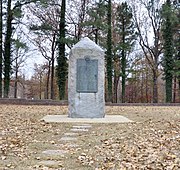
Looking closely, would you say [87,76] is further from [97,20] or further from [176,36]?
[176,36]

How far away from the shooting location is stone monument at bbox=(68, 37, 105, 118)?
1134 cm

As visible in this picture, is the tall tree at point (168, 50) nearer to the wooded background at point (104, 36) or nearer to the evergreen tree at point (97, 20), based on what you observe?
the wooded background at point (104, 36)

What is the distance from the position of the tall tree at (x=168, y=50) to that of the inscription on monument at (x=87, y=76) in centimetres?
1705

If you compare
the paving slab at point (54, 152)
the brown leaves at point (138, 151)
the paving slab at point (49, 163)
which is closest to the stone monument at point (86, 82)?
the brown leaves at point (138, 151)

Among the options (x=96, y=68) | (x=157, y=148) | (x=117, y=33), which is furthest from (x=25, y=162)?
(x=117, y=33)

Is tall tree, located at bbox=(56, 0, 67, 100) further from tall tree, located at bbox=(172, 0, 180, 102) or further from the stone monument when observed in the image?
the stone monument

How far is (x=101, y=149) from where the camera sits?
5504mm

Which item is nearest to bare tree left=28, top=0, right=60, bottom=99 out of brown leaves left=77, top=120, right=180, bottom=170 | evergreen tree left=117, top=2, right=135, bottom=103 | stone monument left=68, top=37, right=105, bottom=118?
evergreen tree left=117, top=2, right=135, bottom=103

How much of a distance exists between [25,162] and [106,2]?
24.8m

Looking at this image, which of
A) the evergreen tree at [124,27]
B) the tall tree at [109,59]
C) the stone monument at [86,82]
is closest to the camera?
the stone monument at [86,82]

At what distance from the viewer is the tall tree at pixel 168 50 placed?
27489 millimetres

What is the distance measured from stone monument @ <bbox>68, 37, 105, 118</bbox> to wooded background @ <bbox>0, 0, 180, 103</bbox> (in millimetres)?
11892

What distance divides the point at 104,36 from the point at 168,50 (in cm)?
535

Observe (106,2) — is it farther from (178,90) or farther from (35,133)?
(35,133)
